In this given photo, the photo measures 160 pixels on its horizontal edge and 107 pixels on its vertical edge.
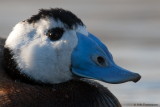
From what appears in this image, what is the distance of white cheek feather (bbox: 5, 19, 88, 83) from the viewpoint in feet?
19.7

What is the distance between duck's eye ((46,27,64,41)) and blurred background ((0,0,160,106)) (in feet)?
6.49

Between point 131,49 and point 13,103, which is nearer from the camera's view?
point 13,103

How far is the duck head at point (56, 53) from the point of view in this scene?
6008 millimetres

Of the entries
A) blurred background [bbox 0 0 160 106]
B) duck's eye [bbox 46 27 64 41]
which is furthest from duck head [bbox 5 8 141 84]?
blurred background [bbox 0 0 160 106]

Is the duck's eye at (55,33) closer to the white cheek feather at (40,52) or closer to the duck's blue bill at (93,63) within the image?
the white cheek feather at (40,52)

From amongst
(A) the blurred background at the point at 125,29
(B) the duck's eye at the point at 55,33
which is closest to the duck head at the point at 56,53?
(B) the duck's eye at the point at 55,33

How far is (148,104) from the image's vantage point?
25.6 feet

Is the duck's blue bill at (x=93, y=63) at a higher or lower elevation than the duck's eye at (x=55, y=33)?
lower

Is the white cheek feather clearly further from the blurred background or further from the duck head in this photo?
the blurred background

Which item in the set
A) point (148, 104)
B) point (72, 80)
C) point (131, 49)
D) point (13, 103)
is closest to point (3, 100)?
point (13, 103)

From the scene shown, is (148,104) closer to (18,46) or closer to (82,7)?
(18,46)

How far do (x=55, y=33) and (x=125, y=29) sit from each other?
411 cm

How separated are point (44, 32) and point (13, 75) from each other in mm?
360

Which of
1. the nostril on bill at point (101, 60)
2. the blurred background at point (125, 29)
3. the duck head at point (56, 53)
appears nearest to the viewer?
the duck head at point (56, 53)
